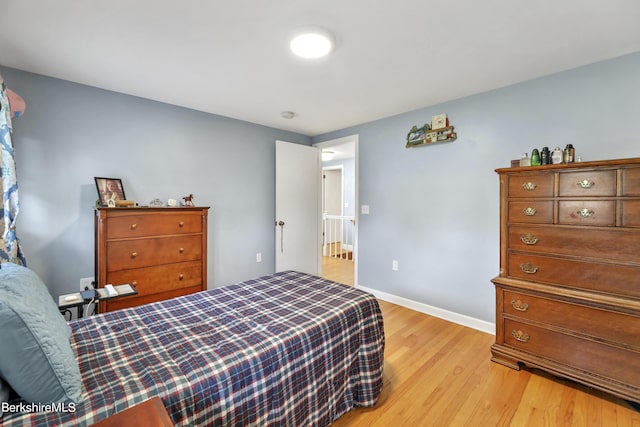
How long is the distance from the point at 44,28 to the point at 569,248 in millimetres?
3615

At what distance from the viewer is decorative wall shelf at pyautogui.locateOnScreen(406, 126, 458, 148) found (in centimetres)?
282

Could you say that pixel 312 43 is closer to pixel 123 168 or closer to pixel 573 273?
pixel 123 168

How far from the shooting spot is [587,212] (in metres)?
1.77

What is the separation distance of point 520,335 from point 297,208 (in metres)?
2.88

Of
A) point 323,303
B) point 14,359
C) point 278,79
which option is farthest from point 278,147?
point 14,359

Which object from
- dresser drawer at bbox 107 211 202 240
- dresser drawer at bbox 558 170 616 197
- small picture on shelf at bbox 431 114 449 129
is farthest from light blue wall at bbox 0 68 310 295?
→ dresser drawer at bbox 558 170 616 197

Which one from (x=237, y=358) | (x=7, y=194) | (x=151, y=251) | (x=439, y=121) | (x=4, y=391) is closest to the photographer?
(x=4, y=391)

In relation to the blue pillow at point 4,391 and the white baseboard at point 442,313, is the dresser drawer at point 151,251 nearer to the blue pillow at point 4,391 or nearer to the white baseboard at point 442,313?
the blue pillow at point 4,391

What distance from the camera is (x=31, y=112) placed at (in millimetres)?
2244

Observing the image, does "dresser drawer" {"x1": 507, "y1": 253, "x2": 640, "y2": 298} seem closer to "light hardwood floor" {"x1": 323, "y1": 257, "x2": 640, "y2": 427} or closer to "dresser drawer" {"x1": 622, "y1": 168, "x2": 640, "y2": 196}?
"dresser drawer" {"x1": 622, "y1": 168, "x2": 640, "y2": 196}


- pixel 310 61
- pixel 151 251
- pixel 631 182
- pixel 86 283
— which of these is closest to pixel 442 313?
pixel 631 182

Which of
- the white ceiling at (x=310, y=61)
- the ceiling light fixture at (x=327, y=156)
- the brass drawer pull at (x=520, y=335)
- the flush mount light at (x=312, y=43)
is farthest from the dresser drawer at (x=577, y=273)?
the ceiling light fixture at (x=327, y=156)

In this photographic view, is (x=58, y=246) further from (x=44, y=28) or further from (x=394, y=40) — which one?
(x=394, y=40)

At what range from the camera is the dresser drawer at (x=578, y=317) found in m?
1.64
